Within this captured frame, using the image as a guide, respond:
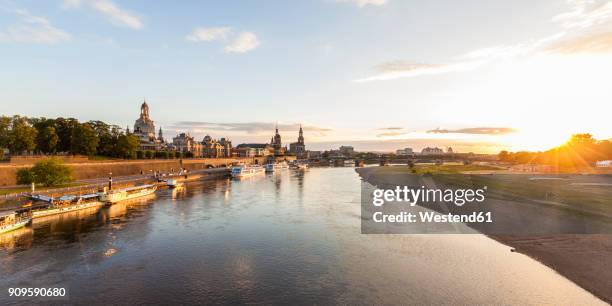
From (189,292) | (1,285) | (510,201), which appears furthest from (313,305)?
(510,201)

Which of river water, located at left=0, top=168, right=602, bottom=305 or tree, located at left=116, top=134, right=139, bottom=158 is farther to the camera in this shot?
tree, located at left=116, top=134, right=139, bottom=158

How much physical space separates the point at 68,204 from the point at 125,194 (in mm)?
11435

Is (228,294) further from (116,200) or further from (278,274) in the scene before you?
(116,200)

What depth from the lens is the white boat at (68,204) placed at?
1523 inches

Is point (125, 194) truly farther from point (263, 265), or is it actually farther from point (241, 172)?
point (241, 172)

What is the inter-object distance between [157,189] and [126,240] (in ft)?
143

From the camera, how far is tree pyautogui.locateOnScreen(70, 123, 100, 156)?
81.2 m

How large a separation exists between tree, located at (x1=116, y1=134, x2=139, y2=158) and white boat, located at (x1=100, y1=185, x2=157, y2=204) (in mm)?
36715

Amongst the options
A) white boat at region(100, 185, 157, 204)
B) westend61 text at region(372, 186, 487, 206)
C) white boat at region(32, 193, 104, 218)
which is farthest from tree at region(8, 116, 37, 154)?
westend61 text at region(372, 186, 487, 206)

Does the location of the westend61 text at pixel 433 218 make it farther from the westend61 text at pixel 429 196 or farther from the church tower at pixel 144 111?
the church tower at pixel 144 111

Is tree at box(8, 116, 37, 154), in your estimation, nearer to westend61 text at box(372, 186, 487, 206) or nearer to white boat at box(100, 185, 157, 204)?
white boat at box(100, 185, 157, 204)

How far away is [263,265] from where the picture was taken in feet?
77.3

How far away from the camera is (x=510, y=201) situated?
42.9 meters

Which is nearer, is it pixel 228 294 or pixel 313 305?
pixel 313 305
